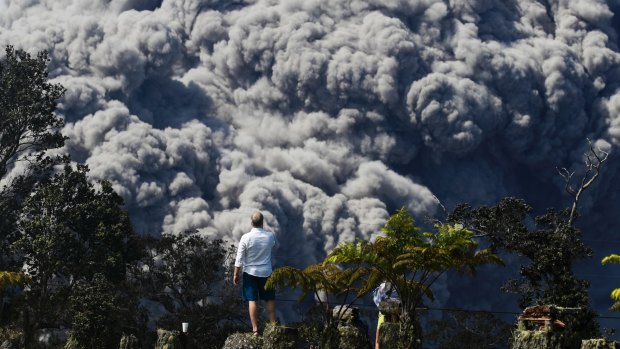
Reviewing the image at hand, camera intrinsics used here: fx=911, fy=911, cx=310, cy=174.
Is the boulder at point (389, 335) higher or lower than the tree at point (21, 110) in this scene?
higher

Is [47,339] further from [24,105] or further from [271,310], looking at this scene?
[271,310]

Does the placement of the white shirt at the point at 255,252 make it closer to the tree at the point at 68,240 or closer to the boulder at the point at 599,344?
the boulder at the point at 599,344

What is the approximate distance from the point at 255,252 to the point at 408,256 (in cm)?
477

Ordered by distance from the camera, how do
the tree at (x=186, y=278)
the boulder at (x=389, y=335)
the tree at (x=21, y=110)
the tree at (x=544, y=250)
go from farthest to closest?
1. the tree at (x=21, y=110)
2. the tree at (x=186, y=278)
3. the tree at (x=544, y=250)
4. the boulder at (x=389, y=335)

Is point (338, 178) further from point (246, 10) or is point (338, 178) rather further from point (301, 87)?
point (246, 10)

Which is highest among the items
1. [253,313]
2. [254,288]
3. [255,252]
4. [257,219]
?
[257,219]

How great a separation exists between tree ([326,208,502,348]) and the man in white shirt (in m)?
3.94

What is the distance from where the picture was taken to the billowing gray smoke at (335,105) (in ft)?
292

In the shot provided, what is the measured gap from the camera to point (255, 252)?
534 inches

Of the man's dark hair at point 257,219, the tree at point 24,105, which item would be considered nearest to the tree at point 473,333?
the tree at point 24,105

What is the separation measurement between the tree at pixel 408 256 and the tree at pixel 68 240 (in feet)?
49.2

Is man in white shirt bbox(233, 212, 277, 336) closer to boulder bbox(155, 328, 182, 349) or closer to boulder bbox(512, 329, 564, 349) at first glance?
boulder bbox(155, 328, 182, 349)

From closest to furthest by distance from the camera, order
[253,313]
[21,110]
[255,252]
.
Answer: [253,313] → [255,252] → [21,110]

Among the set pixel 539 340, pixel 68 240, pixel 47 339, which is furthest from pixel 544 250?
pixel 68 240
